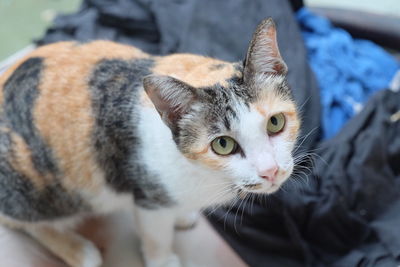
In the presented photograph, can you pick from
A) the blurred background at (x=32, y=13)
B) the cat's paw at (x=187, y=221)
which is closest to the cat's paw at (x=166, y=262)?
the cat's paw at (x=187, y=221)

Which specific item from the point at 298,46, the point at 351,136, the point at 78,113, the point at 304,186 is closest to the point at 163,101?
the point at 78,113

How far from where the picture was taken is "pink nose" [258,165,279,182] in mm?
872

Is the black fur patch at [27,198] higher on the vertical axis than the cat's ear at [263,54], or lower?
lower

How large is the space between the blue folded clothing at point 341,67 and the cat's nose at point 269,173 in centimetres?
93

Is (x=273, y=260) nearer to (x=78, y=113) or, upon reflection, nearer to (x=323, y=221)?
(x=323, y=221)

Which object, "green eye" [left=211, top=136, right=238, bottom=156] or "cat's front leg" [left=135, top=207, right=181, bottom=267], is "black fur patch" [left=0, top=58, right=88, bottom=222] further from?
"green eye" [left=211, top=136, right=238, bottom=156]

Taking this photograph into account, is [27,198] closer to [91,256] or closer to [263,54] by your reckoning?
[91,256]

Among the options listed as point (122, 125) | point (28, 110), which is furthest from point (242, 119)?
point (28, 110)

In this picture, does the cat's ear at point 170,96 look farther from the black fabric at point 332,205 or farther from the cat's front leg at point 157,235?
the black fabric at point 332,205

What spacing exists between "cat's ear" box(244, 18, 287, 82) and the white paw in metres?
0.72

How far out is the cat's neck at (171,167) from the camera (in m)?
1.03

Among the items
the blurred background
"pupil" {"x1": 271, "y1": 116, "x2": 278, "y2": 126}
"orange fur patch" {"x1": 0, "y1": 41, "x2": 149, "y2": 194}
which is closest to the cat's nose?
"pupil" {"x1": 271, "y1": 116, "x2": 278, "y2": 126}

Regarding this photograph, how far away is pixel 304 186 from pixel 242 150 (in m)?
0.63

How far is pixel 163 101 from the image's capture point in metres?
0.90
